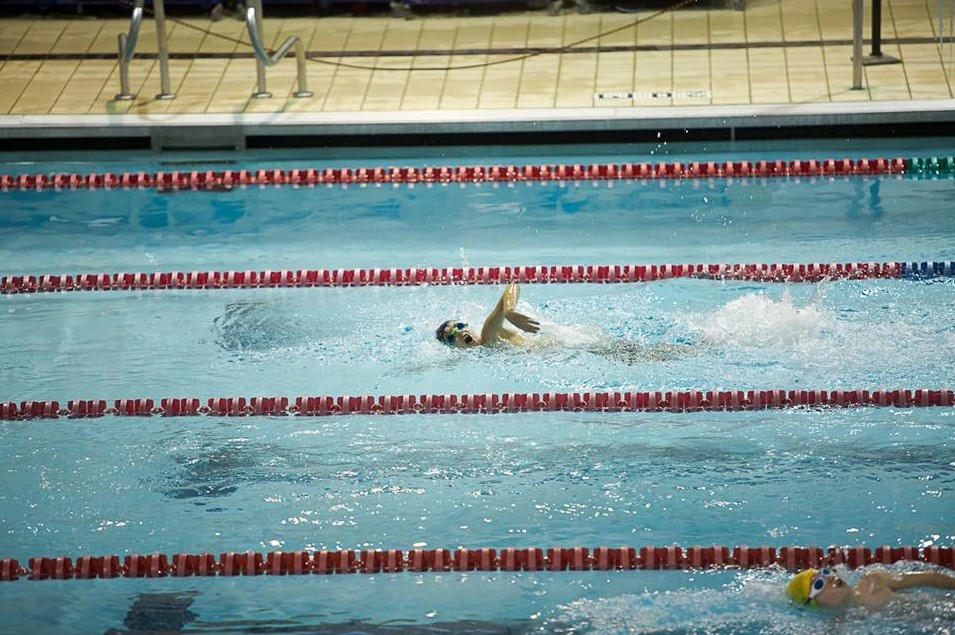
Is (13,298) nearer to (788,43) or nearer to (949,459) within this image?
(949,459)

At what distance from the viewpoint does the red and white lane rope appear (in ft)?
25.8

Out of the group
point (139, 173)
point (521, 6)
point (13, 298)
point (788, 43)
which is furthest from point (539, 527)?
point (521, 6)

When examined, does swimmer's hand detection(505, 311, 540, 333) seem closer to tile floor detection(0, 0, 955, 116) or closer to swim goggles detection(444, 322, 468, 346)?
swim goggles detection(444, 322, 468, 346)

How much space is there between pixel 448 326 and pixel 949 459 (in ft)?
7.53

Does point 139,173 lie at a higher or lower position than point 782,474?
lower

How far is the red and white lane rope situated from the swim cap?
11.0 feet

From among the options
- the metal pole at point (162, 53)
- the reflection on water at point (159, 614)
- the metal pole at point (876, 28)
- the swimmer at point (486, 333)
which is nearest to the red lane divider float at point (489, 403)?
the swimmer at point (486, 333)

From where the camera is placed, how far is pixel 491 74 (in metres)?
11.2

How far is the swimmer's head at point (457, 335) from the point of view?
22.5ft

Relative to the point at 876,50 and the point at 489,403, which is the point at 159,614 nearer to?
the point at 489,403

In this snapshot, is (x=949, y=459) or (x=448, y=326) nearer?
(x=949, y=459)

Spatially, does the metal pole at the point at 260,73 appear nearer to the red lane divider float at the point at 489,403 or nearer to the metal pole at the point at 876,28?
the metal pole at the point at 876,28

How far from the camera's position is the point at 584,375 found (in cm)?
678

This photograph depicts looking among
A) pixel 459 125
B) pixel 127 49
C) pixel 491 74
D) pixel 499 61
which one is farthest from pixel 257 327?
pixel 499 61
